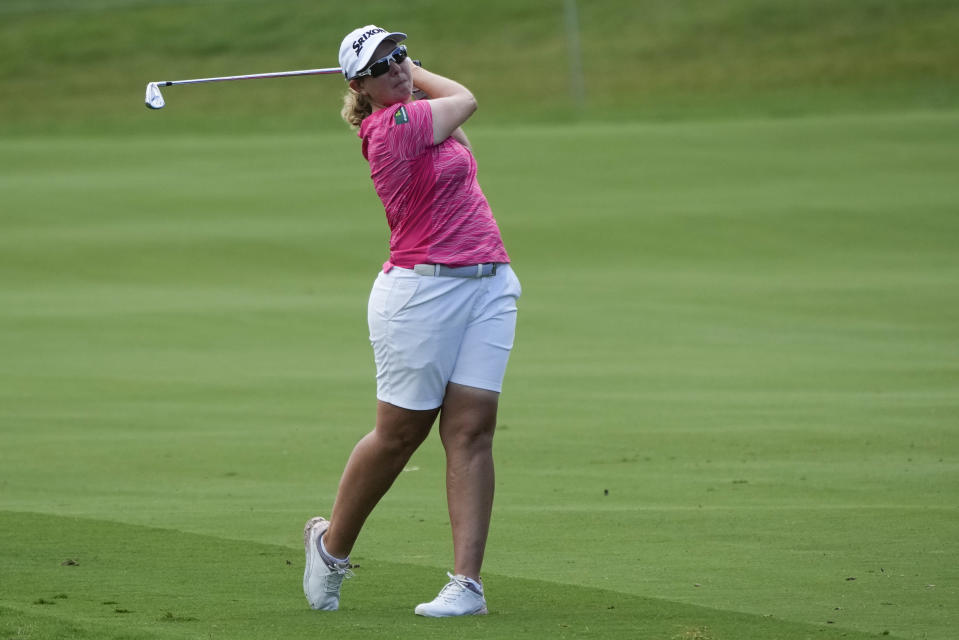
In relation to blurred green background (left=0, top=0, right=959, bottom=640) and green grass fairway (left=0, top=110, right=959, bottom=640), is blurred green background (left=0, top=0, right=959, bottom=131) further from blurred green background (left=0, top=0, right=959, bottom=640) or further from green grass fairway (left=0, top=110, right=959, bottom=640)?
green grass fairway (left=0, top=110, right=959, bottom=640)

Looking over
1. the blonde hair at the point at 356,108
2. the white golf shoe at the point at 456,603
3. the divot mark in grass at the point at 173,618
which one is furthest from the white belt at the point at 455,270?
the divot mark in grass at the point at 173,618

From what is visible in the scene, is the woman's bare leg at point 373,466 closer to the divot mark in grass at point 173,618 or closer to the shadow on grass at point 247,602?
the shadow on grass at point 247,602

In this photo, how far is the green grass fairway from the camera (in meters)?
5.52

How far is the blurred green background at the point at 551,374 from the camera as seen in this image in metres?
5.60

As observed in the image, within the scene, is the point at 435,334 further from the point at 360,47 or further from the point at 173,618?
the point at 173,618

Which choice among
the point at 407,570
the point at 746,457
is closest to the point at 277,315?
the point at 746,457

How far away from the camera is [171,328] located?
14992 mm

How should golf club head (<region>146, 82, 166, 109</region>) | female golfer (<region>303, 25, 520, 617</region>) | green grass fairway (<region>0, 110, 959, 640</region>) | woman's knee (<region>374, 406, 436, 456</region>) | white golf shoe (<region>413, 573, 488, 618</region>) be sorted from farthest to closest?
golf club head (<region>146, 82, 166, 109</region>)
green grass fairway (<region>0, 110, 959, 640</region>)
woman's knee (<region>374, 406, 436, 456</region>)
female golfer (<region>303, 25, 520, 617</region>)
white golf shoe (<region>413, 573, 488, 618</region>)

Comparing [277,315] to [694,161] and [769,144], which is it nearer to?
[694,161]

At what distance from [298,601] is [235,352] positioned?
27.4 ft

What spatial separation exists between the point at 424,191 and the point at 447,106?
0.29 m

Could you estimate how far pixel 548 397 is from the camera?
11.2 m

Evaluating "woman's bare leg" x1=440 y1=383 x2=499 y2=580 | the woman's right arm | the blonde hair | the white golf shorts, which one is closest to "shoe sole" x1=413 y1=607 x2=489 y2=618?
"woman's bare leg" x1=440 y1=383 x2=499 y2=580

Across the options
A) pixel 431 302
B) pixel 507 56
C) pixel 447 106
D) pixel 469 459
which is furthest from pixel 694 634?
pixel 507 56
